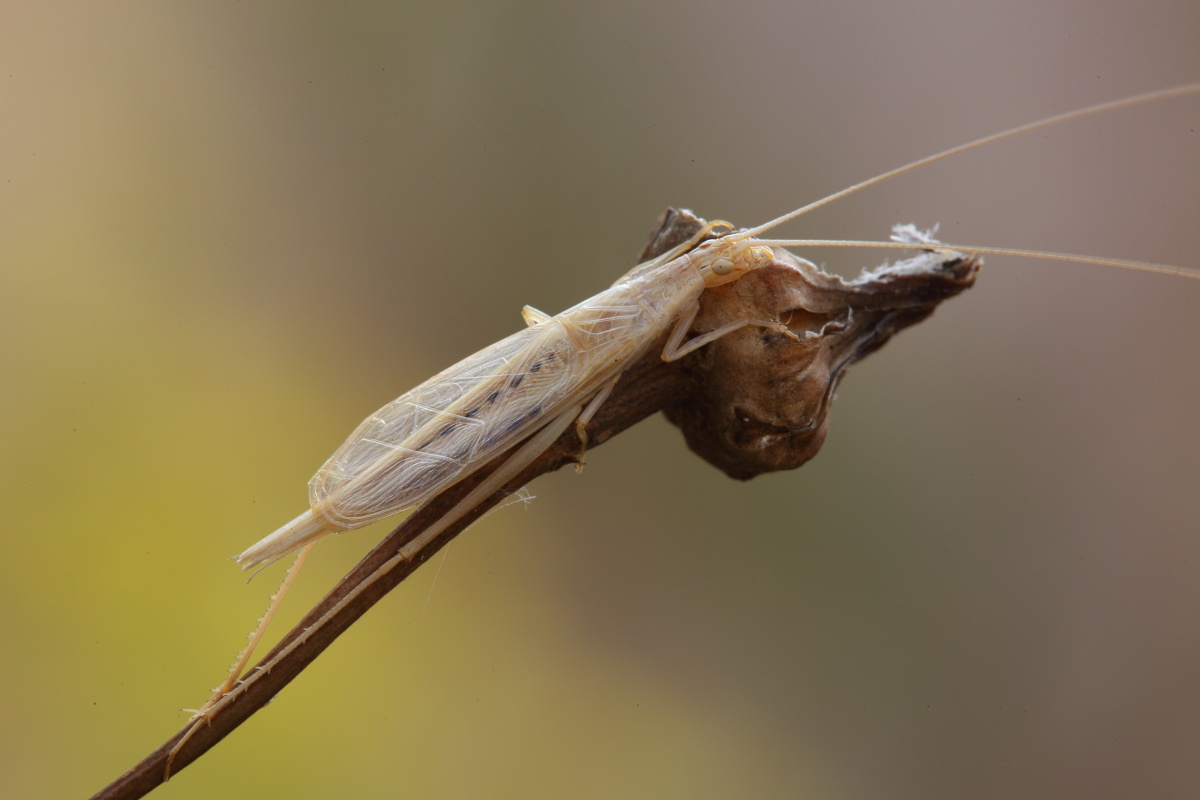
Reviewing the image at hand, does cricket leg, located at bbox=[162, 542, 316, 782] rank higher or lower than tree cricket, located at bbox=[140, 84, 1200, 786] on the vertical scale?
lower

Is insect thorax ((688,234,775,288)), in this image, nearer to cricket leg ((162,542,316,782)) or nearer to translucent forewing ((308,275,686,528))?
translucent forewing ((308,275,686,528))

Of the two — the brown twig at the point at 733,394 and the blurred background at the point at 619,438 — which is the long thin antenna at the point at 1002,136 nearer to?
the brown twig at the point at 733,394

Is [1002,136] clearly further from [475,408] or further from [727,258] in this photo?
[475,408]

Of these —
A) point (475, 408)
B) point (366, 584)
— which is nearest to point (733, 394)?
point (475, 408)

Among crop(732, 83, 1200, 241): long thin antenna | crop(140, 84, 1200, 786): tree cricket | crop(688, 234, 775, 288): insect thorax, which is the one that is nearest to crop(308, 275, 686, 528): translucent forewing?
crop(140, 84, 1200, 786): tree cricket

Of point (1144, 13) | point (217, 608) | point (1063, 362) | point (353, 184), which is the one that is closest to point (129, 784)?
point (217, 608)

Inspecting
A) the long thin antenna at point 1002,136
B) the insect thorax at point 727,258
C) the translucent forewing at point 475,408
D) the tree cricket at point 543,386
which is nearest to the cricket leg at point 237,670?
the tree cricket at point 543,386
